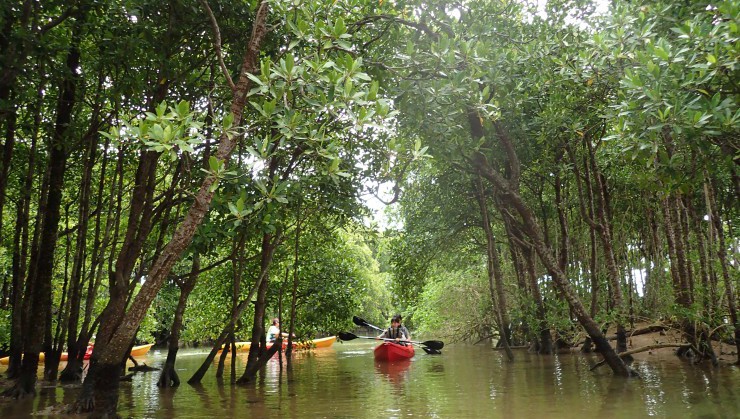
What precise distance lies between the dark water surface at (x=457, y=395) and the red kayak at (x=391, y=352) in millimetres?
3582

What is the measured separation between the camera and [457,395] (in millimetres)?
9641

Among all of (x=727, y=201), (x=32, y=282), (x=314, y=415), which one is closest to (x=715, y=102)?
(x=314, y=415)

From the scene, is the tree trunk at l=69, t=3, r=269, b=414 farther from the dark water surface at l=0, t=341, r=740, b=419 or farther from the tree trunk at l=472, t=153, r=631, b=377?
the tree trunk at l=472, t=153, r=631, b=377

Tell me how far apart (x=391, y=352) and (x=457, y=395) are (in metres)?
8.53

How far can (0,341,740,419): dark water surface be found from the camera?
302 inches

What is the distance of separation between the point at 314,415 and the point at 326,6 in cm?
559

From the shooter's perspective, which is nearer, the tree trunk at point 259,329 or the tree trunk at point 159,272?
the tree trunk at point 159,272

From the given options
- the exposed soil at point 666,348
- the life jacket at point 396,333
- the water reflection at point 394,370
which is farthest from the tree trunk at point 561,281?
the life jacket at point 396,333

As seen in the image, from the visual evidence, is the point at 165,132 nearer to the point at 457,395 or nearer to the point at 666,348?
the point at 457,395

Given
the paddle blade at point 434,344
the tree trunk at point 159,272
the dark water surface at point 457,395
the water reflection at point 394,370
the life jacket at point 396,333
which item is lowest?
the water reflection at point 394,370

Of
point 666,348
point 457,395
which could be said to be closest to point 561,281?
point 457,395

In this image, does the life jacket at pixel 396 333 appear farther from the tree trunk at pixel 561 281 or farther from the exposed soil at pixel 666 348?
the tree trunk at pixel 561 281

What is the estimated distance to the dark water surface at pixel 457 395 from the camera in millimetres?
7668

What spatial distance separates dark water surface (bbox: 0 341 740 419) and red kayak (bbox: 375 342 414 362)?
3.58 metres
